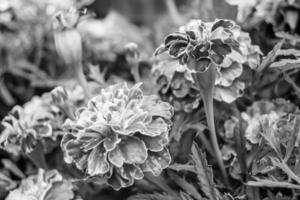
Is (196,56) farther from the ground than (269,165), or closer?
farther from the ground

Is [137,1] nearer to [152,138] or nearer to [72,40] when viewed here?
[72,40]

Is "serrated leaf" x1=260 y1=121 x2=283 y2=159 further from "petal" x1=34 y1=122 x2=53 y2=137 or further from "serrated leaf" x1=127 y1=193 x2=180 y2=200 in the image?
"petal" x1=34 y1=122 x2=53 y2=137

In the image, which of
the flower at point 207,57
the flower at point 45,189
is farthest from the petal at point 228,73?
the flower at point 45,189

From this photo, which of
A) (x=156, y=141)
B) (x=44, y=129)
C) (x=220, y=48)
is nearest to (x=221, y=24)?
(x=220, y=48)

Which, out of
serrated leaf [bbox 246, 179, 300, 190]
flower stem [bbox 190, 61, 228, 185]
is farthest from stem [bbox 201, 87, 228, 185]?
serrated leaf [bbox 246, 179, 300, 190]

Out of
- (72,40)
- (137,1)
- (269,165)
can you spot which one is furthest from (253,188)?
(137,1)

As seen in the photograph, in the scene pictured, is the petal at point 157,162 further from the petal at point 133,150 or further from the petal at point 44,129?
the petal at point 44,129
